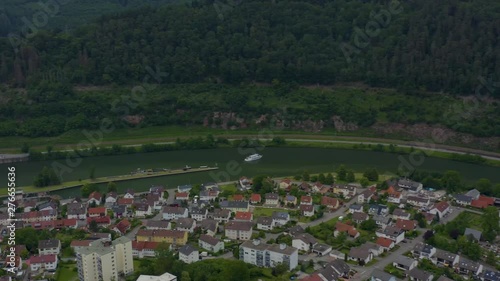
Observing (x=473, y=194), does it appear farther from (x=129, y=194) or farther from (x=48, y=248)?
(x=48, y=248)

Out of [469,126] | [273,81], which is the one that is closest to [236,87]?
[273,81]

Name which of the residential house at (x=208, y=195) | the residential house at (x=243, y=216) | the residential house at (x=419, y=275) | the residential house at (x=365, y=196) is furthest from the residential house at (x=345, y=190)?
the residential house at (x=419, y=275)

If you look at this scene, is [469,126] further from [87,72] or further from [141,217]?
[87,72]

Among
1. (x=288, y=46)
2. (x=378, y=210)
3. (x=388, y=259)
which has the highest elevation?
(x=288, y=46)

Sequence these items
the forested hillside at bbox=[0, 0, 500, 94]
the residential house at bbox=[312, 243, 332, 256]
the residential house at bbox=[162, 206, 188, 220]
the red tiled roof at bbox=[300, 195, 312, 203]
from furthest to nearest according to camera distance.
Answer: the forested hillside at bbox=[0, 0, 500, 94] → the red tiled roof at bbox=[300, 195, 312, 203] → the residential house at bbox=[162, 206, 188, 220] → the residential house at bbox=[312, 243, 332, 256]

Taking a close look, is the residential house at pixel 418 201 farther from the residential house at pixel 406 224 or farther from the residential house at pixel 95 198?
the residential house at pixel 95 198

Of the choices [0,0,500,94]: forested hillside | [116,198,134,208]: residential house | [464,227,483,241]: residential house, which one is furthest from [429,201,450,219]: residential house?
[0,0,500,94]: forested hillside

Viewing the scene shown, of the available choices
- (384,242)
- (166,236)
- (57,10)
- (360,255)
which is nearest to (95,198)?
(166,236)

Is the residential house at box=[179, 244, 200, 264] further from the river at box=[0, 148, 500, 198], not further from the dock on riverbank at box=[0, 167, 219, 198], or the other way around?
the dock on riverbank at box=[0, 167, 219, 198]
